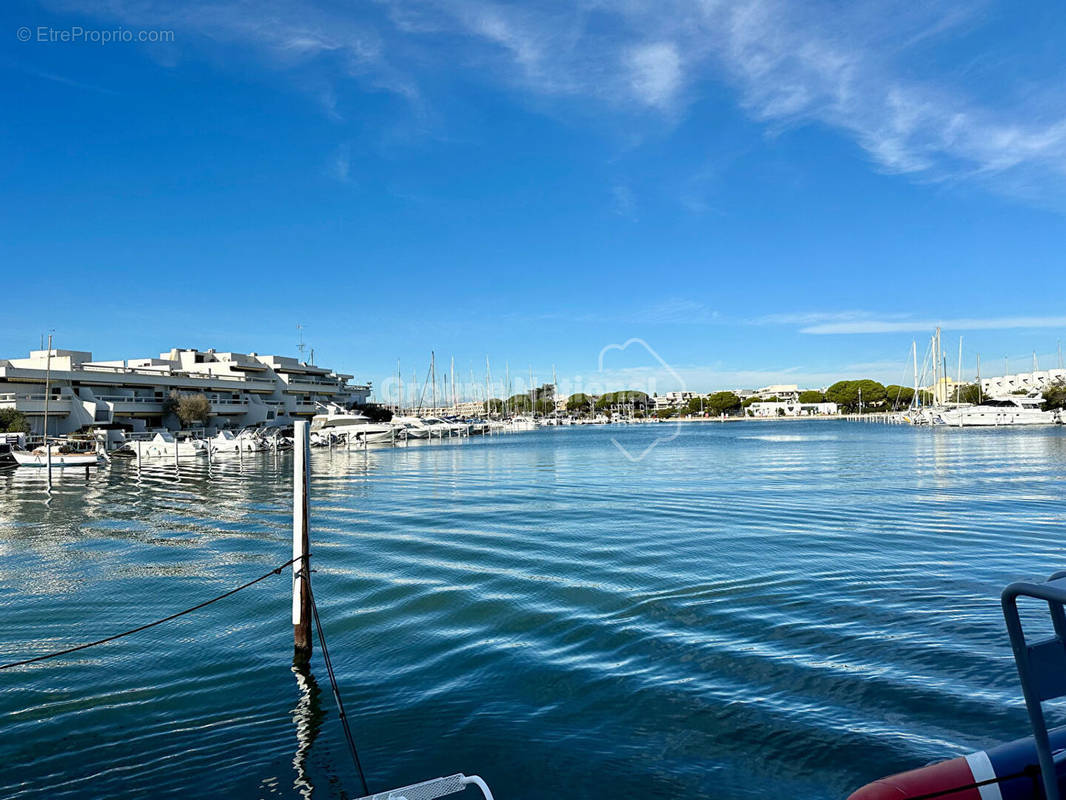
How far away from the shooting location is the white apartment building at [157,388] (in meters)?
68.4

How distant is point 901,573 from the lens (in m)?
12.7

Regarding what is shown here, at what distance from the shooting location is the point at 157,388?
8325 cm

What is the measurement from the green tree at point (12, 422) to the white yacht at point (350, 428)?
28371 millimetres

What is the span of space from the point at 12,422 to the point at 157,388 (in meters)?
22.3

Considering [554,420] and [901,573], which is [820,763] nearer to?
[901,573]

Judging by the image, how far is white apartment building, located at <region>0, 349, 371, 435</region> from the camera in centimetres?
6844

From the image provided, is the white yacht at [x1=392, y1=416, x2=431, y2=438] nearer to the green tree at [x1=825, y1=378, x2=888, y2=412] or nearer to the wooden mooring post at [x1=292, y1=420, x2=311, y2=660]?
the wooden mooring post at [x1=292, y1=420, x2=311, y2=660]

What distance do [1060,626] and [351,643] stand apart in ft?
28.3

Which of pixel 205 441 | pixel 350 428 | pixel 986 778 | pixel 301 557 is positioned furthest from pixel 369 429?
pixel 986 778

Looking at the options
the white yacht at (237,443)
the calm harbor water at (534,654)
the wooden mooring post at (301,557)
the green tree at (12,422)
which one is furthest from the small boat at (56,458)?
the wooden mooring post at (301,557)

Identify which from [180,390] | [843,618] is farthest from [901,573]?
[180,390]

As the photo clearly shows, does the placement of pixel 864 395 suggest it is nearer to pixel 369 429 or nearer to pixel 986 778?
pixel 369 429

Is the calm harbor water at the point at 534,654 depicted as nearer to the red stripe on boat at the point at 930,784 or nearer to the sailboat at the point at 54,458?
the red stripe on boat at the point at 930,784

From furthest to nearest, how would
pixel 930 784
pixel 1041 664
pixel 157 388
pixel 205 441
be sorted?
pixel 157 388 → pixel 205 441 → pixel 930 784 → pixel 1041 664
